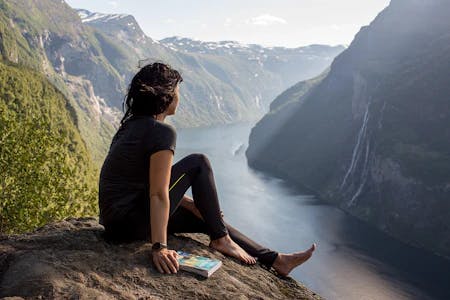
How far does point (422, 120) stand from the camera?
→ 526 feet

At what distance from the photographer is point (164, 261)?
6.00m

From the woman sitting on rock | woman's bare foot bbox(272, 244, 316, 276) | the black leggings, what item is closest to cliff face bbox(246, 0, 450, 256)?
woman's bare foot bbox(272, 244, 316, 276)

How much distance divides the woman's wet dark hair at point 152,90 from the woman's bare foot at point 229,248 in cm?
231

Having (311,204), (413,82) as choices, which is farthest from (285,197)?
(413,82)

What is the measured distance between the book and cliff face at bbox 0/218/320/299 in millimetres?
88

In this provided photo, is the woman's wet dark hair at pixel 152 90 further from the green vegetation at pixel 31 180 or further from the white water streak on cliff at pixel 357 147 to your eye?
the white water streak on cliff at pixel 357 147

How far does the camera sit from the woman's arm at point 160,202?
6004 mm

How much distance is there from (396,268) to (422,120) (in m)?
87.6

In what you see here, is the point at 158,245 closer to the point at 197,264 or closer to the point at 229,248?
A: the point at 197,264

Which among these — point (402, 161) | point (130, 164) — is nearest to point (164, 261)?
point (130, 164)

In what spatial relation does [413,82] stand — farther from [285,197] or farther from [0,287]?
[0,287]

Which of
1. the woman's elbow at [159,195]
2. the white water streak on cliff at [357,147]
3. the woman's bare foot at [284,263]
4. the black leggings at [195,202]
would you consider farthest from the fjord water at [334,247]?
the woman's elbow at [159,195]

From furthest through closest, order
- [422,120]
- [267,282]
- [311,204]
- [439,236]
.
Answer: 1. [422,120]
2. [311,204]
3. [439,236]
4. [267,282]

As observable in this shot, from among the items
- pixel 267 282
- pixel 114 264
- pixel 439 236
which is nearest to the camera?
pixel 114 264
